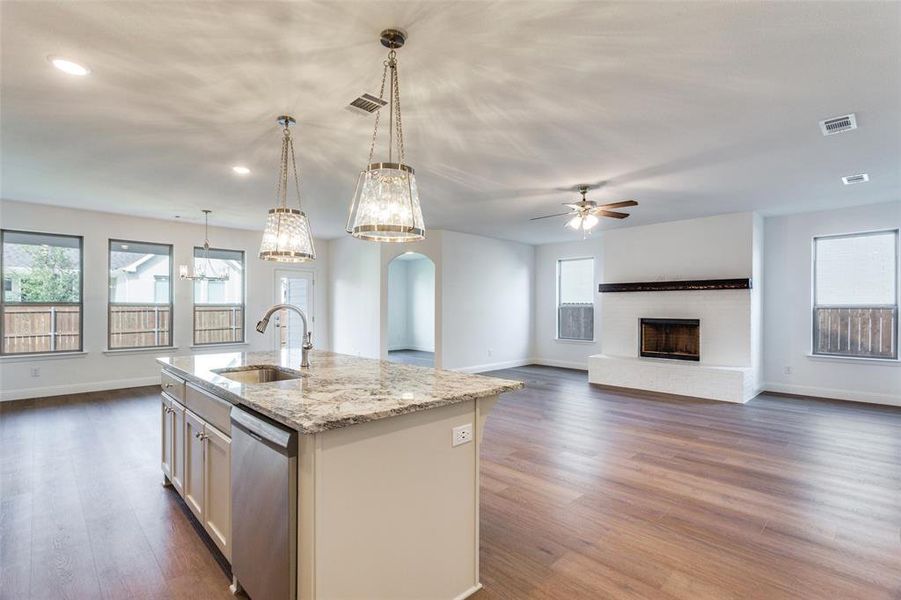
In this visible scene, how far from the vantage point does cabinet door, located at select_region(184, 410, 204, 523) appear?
2.43 metres

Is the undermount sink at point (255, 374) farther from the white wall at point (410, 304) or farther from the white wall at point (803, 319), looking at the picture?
the white wall at point (410, 304)

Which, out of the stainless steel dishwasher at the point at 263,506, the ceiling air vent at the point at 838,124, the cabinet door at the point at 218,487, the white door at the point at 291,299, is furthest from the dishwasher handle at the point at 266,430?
the white door at the point at 291,299

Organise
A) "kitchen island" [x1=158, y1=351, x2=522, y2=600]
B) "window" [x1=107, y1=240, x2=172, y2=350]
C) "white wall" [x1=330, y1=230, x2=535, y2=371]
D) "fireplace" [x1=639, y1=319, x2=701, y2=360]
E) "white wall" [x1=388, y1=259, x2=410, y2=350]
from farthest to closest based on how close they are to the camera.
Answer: "white wall" [x1=388, y1=259, x2=410, y2=350] < "white wall" [x1=330, y1=230, x2=535, y2=371] < "window" [x1=107, y1=240, x2=172, y2=350] < "fireplace" [x1=639, y1=319, x2=701, y2=360] < "kitchen island" [x1=158, y1=351, x2=522, y2=600]

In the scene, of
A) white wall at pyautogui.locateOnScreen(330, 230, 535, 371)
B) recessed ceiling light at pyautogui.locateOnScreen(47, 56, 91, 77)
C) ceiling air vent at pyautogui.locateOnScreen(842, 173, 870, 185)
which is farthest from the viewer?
white wall at pyautogui.locateOnScreen(330, 230, 535, 371)

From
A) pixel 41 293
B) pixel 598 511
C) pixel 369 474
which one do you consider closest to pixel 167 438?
pixel 369 474

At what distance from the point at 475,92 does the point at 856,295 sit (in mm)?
6340

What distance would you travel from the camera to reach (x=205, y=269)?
24.2ft

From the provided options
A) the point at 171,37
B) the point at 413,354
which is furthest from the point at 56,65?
the point at 413,354

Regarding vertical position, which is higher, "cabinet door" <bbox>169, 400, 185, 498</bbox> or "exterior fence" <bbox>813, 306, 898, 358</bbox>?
"exterior fence" <bbox>813, 306, 898, 358</bbox>

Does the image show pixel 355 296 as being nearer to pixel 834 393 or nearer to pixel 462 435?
pixel 462 435

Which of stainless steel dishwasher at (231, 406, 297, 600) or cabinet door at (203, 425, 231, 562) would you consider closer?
stainless steel dishwasher at (231, 406, 297, 600)

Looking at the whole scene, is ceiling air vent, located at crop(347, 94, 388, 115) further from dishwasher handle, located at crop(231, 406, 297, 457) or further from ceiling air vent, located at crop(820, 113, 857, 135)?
ceiling air vent, located at crop(820, 113, 857, 135)

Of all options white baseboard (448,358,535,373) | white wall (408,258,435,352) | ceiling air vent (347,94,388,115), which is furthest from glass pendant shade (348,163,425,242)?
white wall (408,258,435,352)

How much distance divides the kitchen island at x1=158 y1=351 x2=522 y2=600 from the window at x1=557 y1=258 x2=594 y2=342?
22.7 ft
